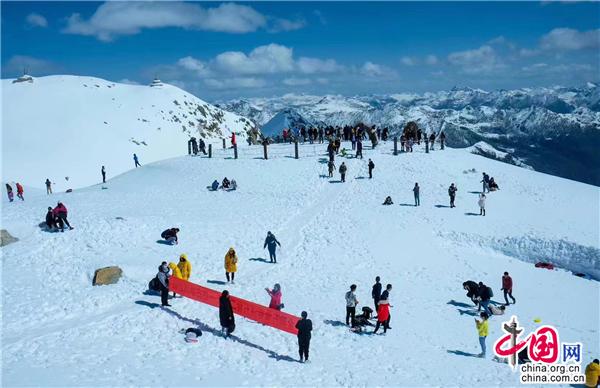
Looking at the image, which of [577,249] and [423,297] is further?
[577,249]

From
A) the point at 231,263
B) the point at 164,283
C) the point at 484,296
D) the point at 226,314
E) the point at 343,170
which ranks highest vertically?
the point at 343,170

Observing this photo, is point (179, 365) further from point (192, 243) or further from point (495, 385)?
point (192, 243)

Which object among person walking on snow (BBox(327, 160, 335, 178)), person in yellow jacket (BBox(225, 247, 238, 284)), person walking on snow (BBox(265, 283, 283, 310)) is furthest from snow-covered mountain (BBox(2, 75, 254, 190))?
person walking on snow (BBox(265, 283, 283, 310))

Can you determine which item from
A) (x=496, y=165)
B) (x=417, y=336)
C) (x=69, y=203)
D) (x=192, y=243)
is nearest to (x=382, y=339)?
(x=417, y=336)

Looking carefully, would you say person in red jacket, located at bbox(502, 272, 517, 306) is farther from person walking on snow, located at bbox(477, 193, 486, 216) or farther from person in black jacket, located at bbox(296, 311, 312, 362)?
person walking on snow, located at bbox(477, 193, 486, 216)

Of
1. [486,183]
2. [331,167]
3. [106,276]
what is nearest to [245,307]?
[106,276]

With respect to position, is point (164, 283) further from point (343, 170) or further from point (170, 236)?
point (343, 170)

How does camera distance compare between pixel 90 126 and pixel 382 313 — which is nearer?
pixel 382 313
